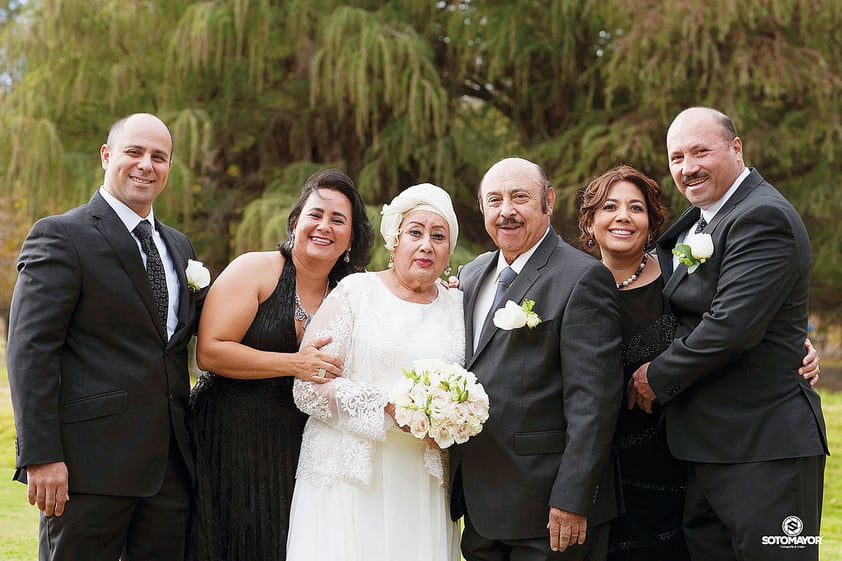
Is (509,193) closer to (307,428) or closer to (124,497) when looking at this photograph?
(307,428)

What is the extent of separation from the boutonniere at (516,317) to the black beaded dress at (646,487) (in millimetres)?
688

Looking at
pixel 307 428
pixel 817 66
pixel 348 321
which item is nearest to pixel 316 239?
pixel 348 321

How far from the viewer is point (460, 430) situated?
3.13 metres

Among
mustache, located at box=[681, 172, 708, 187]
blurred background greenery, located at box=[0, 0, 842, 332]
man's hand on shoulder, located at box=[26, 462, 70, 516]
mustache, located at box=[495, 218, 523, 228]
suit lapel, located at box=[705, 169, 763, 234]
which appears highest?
blurred background greenery, located at box=[0, 0, 842, 332]

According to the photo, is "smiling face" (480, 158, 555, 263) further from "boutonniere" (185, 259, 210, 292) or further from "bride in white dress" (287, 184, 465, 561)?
"boutonniere" (185, 259, 210, 292)

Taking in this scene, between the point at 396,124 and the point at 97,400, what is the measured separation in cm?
665

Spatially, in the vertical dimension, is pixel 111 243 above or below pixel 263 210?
below

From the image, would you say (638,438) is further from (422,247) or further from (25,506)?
(25,506)

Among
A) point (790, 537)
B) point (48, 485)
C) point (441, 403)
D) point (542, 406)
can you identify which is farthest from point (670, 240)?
point (48, 485)

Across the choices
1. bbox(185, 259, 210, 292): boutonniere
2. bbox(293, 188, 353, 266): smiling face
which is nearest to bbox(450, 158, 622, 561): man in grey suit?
bbox(293, 188, 353, 266): smiling face

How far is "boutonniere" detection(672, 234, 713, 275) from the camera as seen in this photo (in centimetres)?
343

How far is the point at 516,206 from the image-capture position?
3441 millimetres

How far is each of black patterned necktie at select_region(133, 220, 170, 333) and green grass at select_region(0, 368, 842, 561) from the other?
3289 millimetres

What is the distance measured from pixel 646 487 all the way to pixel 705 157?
145cm
